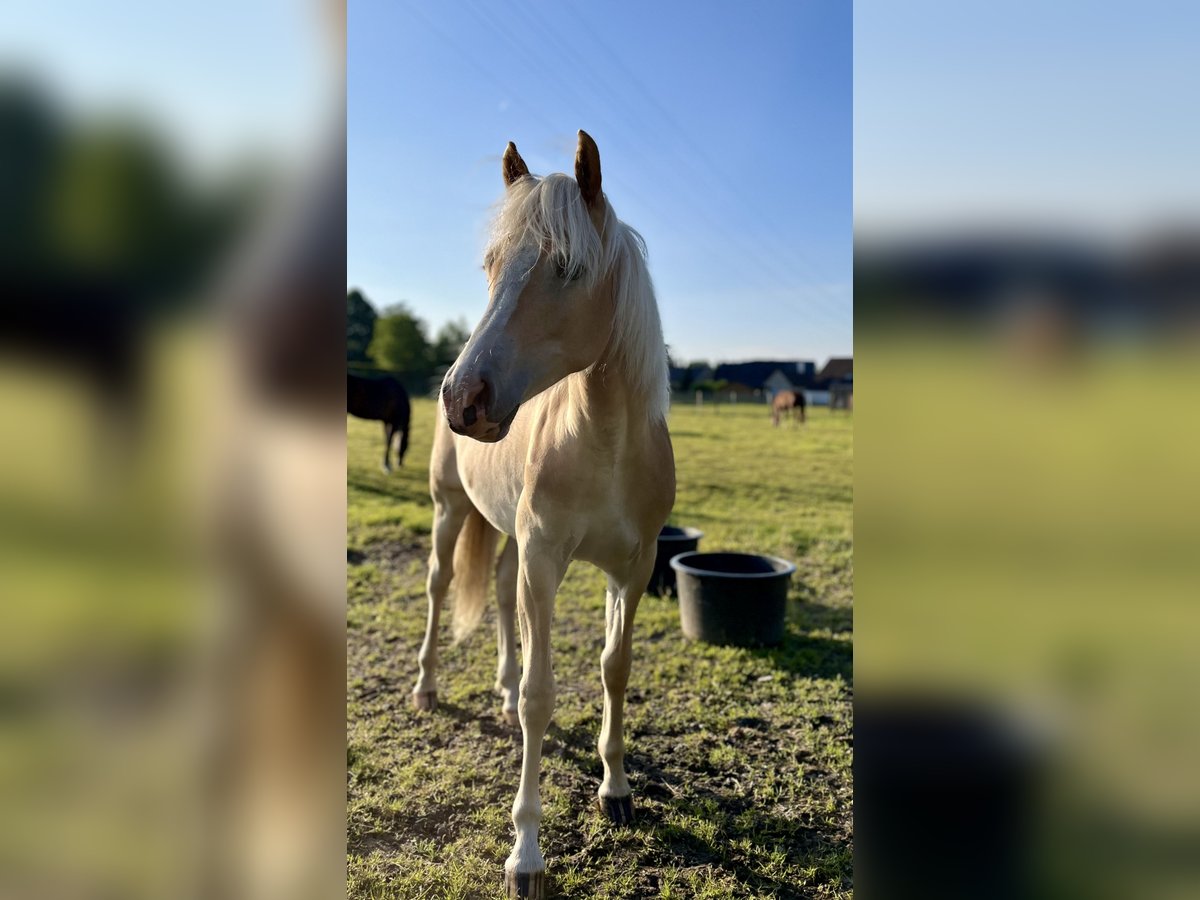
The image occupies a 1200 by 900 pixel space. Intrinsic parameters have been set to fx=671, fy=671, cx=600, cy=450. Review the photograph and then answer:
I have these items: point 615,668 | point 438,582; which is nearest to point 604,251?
point 615,668

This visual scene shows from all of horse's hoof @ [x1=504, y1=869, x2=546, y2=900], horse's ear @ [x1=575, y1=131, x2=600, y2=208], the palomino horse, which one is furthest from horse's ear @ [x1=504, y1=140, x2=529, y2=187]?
horse's hoof @ [x1=504, y1=869, x2=546, y2=900]

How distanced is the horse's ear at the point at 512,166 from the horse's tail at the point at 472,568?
7.30 ft

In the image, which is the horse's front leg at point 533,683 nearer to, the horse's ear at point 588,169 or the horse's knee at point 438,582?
the horse's ear at point 588,169

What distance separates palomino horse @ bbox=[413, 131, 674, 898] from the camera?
196cm

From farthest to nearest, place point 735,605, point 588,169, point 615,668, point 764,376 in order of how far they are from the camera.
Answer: point 764,376 < point 735,605 < point 615,668 < point 588,169

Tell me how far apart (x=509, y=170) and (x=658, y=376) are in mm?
904

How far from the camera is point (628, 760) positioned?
3.29m

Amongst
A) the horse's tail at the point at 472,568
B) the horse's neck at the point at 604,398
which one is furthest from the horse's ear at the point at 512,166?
the horse's tail at the point at 472,568

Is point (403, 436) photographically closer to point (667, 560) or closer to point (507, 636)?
point (667, 560)

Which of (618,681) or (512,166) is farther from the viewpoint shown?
(618,681)

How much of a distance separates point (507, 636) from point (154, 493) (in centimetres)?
345

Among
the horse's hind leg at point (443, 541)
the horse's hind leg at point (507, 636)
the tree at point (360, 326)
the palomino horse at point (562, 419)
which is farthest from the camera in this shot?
the tree at point (360, 326)

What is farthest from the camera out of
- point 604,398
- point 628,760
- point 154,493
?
point 628,760

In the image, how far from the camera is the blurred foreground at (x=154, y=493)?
1.71ft
